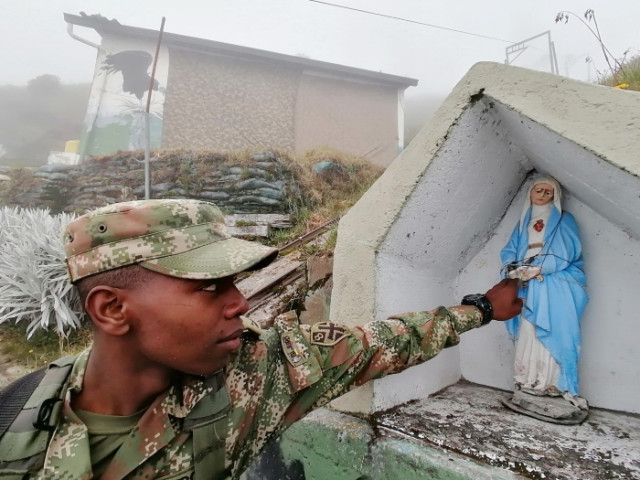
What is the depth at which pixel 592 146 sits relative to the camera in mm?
1275

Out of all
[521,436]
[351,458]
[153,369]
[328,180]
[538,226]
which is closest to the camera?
[153,369]

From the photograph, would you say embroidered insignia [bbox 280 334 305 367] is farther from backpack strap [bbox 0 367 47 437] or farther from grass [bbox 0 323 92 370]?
grass [bbox 0 323 92 370]

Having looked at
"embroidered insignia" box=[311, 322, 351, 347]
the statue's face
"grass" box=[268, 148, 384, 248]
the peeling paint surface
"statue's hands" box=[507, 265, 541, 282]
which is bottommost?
the peeling paint surface

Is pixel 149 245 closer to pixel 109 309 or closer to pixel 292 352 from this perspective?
pixel 109 309

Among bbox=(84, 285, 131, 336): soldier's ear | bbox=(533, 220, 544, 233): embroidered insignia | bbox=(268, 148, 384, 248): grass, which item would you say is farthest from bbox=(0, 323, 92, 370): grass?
bbox=(533, 220, 544, 233): embroidered insignia

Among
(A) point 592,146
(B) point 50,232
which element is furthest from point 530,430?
(B) point 50,232

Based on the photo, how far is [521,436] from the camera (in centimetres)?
162

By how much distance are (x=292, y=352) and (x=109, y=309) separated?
58 centimetres

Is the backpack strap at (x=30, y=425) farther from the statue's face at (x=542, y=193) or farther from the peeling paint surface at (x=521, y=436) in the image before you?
the statue's face at (x=542, y=193)

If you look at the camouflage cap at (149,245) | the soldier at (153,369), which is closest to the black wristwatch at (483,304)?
the soldier at (153,369)

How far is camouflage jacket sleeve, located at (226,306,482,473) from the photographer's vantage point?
4.00 ft

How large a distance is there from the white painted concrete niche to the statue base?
0.32 meters

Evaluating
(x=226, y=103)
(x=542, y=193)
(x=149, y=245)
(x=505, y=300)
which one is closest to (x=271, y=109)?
(x=226, y=103)

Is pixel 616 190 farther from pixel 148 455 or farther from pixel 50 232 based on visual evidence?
pixel 50 232
